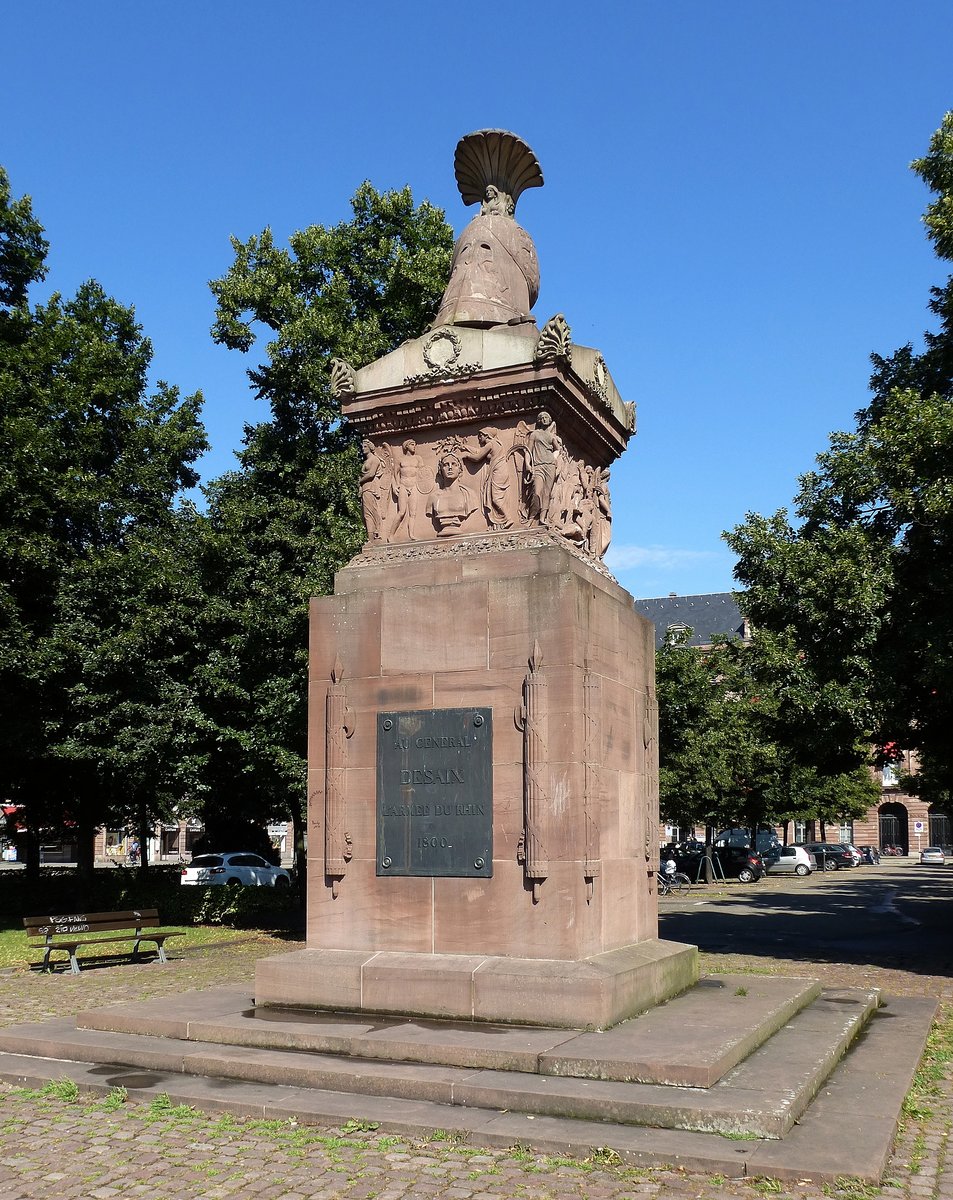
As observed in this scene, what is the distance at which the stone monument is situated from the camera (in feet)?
31.3

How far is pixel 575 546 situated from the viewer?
1116 cm

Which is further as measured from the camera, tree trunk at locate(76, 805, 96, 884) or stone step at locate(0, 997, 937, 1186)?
tree trunk at locate(76, 805, 96, 884)

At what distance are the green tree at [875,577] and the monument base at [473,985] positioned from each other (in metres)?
8.05

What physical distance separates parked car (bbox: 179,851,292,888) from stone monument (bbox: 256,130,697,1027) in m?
30.6

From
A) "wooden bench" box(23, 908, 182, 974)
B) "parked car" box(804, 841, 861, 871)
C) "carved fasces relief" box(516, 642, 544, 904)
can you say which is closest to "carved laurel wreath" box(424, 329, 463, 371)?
"carved fasces relief" box(516, 642, 544, 904)

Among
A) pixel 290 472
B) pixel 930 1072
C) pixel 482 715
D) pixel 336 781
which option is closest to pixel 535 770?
pixel 482 715

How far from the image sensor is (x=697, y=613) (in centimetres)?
9694

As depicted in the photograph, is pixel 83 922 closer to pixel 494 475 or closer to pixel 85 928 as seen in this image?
pixel 85 928

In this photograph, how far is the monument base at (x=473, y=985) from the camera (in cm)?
892

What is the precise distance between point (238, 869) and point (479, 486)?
33976 millimetres

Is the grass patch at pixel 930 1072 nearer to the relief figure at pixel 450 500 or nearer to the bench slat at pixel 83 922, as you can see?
the relief figure at pixel 450 500

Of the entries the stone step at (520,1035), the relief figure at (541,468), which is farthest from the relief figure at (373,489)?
the stone step at (520,1035)

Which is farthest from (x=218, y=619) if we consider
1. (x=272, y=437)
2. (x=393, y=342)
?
(x=393, y=342)

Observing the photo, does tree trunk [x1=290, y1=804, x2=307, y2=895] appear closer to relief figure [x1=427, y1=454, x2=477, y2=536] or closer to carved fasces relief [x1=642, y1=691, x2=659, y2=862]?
carved fasces relief [x1=642, y1=691, x2=659, y2=862]
